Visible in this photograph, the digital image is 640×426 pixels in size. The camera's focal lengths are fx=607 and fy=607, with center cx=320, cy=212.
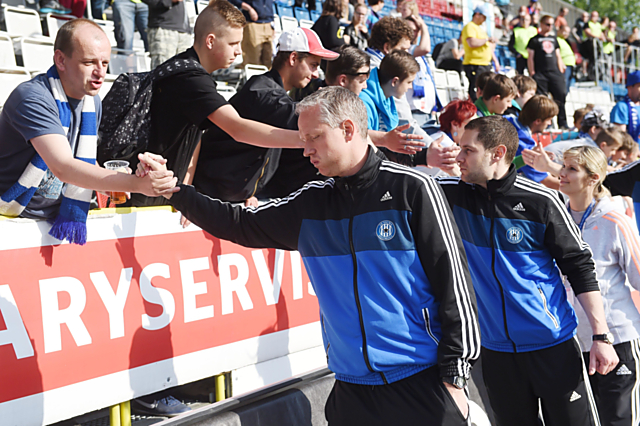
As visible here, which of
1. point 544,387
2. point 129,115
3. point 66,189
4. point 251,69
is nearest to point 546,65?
point 251,69

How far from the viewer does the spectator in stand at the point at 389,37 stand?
6105 millimetres

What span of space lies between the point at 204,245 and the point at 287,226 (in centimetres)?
127

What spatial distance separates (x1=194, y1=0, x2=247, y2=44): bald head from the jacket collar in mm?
1644

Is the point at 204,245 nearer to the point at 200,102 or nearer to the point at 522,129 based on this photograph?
the point at 200,102

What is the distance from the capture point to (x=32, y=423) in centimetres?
291

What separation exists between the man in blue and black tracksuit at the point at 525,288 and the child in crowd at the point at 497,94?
3.04m

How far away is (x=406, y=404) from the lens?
233cm

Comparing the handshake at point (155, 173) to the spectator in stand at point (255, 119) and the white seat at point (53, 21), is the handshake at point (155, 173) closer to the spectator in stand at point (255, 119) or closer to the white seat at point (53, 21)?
the spectator in stand at point (255, 119)

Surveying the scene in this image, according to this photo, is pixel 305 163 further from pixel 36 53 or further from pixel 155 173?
pixel 36 53

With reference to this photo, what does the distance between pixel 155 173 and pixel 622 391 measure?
115 inches

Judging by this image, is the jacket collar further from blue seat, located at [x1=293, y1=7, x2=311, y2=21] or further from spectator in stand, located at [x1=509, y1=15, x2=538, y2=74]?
blue seat, located at [x1=293, y1=7, x2=311, y2=21]

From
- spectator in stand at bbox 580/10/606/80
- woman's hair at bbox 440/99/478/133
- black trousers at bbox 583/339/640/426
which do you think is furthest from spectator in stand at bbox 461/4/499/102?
spectator in stand at bbox 580/10/606/80

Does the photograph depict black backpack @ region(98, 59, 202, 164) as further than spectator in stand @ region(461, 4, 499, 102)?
No

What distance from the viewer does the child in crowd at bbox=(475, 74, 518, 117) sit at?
6.14m
